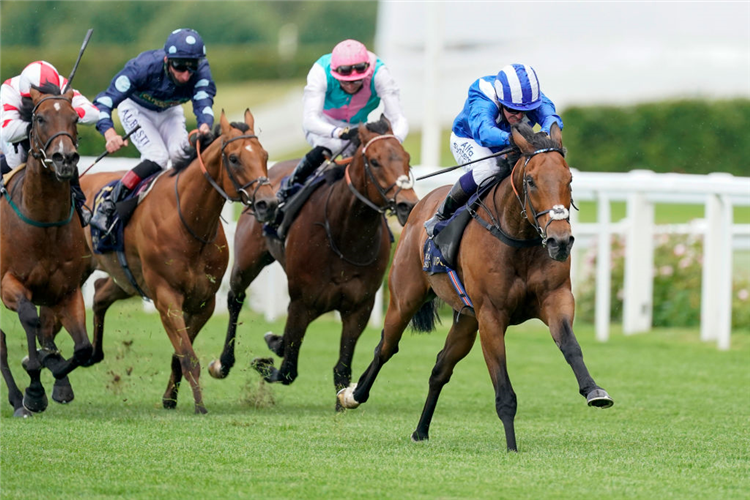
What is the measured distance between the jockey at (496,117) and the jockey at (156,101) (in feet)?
6.74

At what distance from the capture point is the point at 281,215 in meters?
8.27

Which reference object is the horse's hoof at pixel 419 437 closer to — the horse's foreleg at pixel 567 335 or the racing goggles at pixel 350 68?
the horse's foreleg at pixel 567 335

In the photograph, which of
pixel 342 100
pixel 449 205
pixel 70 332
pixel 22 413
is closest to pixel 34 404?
pixel 22 413

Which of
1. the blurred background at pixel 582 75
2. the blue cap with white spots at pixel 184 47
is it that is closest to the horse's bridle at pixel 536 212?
the blue cap with white spots at pixel 184 47

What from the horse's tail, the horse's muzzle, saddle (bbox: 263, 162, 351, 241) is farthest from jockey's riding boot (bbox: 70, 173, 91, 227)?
the horse's muzzle

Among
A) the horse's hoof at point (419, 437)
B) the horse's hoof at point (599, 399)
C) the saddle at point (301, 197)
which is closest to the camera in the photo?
the horse's hoof at point (599, 399)

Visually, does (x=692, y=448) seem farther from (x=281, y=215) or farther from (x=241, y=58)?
(x=241, y=58)

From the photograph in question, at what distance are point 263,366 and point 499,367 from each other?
2514 millimetres

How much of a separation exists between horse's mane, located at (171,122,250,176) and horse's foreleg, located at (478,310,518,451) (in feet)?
7.54

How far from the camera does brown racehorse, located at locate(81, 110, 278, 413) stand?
7.30m

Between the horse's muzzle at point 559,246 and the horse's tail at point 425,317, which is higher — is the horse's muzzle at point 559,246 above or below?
above

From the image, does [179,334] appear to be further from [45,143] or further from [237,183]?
[45,143]

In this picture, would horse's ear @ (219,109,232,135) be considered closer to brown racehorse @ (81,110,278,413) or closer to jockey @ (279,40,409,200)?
brown racehorse @ (81,110,278,413)

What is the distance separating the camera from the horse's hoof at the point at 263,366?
793 cm
